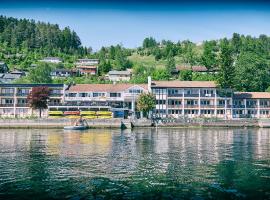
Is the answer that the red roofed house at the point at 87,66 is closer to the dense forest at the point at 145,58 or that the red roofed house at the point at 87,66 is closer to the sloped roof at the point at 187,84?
the dense forest at the point at 145,58

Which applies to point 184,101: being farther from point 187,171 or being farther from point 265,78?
point 187,171

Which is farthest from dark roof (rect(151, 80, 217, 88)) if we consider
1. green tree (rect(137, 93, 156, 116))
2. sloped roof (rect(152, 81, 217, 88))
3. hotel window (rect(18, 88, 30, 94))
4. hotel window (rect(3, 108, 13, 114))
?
hotel window (rect(3, 108, 13, 114))

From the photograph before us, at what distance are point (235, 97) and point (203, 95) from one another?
8110 millimetres

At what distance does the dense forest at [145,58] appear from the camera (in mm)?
118625

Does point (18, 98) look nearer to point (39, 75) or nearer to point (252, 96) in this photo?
point (39, 75)

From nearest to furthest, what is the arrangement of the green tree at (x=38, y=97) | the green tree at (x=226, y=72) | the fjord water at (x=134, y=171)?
1. the fjord water at (x=134, y=171)
2. the green tree at (x=38, y=97)
3. the green tree at (x=226, y=72)

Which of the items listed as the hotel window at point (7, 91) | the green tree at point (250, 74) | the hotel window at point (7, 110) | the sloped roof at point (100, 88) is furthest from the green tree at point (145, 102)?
the green tree at point (250, 74)

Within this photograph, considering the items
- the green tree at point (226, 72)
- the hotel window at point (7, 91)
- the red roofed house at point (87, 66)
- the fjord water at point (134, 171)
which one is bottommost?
the fjord water at point (134, 171)

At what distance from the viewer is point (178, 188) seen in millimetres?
27500

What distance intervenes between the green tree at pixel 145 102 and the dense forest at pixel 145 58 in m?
19.1

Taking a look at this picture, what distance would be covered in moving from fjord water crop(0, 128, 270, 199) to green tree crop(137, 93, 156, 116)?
134ft

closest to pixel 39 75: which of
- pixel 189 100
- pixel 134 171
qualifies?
pixel 189 100

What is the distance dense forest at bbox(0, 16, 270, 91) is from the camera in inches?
4670

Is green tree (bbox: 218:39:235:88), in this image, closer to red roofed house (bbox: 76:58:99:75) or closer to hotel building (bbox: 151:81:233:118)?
hotel building (bbox: 151:81:233:118)
